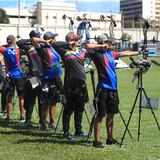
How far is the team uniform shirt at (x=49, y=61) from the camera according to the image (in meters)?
10.2

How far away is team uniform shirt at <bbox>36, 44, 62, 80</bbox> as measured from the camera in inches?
403

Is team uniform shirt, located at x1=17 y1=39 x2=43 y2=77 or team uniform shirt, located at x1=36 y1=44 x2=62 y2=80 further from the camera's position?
team uniform shirt, located at x1=17 y1=39 x2=43 y2=77

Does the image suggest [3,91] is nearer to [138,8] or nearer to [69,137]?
[69,137]

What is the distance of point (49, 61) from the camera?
10.3 meters

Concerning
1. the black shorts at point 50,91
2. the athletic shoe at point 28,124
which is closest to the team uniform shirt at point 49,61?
the black shorts at point 50,91

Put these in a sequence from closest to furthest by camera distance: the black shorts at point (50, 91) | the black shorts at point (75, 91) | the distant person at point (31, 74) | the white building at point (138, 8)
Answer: the black shorts at point (75, 91)
the black shorts at point (50, 91)
the distant person at point (31, 74)
the white building at point (138, 8)

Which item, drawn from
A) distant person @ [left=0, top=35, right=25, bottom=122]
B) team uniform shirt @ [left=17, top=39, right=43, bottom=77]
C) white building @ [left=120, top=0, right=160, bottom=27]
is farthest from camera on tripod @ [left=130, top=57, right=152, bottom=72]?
white building @ [left=120, top=0, right=160, bottom=27]

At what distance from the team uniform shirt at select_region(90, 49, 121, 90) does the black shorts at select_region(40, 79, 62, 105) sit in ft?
6.22

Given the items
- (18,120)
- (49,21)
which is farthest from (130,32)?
(18,120)

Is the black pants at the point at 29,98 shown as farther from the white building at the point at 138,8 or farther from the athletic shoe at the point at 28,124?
the white building at the point at 138,8

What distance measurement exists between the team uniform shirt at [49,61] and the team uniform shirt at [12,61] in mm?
1518

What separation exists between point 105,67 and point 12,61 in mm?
3797

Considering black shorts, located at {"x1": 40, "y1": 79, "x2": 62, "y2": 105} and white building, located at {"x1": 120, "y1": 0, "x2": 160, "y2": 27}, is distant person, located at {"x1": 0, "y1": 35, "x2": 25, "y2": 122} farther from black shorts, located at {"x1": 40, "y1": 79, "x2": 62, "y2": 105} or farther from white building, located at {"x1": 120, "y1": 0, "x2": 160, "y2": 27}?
white building, located at {"x1": 120, "y1": 0, "x2": 160, "y2": 27}

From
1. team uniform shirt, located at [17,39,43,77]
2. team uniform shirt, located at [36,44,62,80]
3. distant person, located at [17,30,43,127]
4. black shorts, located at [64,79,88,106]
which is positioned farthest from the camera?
team uniform shirt, located at [17,39,43,77]
